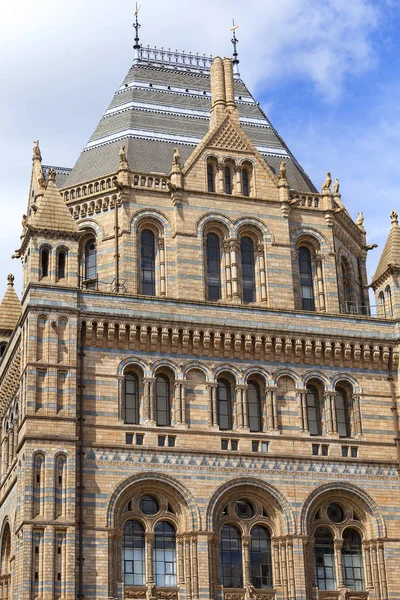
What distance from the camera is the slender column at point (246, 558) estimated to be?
4512cm

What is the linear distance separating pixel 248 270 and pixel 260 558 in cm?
1392

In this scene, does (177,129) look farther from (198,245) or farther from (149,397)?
(149,397)

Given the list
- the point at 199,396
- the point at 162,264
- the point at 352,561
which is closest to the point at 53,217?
the point at 162,264

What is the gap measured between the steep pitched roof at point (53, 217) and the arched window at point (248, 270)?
9150 mm

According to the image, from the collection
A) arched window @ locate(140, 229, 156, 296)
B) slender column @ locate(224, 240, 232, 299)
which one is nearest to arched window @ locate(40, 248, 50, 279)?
arched window @ locate(140, 229, 156, 296)

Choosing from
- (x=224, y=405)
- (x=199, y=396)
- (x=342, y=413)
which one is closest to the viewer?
(x=199, y=396)

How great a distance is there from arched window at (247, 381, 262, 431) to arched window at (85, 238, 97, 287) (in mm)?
9749

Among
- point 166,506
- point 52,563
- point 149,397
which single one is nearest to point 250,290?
point 149,397

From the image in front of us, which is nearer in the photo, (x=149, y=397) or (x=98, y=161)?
(x=149, y=397)

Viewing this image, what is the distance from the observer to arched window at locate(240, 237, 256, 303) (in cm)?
5250

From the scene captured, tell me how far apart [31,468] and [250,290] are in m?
14.7

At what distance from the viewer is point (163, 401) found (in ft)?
155

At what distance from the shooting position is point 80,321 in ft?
152

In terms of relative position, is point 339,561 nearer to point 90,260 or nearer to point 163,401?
point 163,401
